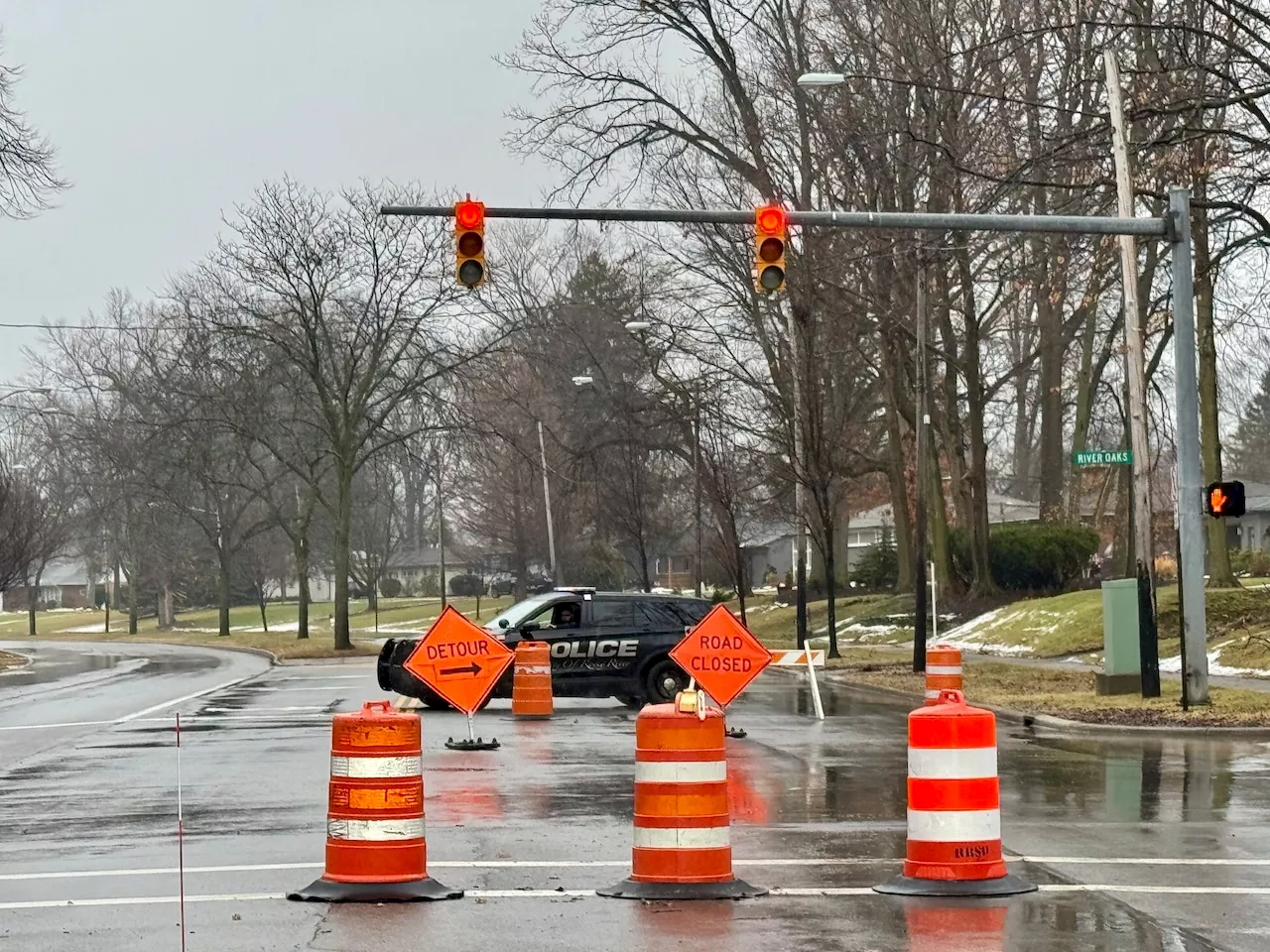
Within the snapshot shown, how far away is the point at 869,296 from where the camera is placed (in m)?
41.9

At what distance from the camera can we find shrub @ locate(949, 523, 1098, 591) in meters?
50.5

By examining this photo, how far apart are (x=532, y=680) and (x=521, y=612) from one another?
2.19m

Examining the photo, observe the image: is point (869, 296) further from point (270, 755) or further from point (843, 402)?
point (270, 755)

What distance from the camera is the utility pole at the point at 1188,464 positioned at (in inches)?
845

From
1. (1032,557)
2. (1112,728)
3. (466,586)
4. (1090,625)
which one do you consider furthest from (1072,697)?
(466,586)

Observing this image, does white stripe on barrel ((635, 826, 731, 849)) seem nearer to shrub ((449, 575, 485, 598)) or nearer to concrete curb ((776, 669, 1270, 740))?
concrete curb ((776, 669, 1270, 740))

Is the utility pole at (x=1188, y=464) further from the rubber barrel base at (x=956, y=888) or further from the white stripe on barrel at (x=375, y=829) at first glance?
the white stripe on barrel at (x=375, y=829)

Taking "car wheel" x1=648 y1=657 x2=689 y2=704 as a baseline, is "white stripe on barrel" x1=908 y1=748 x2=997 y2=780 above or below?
above

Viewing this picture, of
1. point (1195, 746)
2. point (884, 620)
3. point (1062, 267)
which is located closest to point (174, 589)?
point (884, 620)

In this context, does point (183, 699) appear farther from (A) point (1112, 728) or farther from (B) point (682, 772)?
(B) point (682, 772)

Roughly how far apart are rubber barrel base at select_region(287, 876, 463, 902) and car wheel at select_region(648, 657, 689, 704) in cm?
1590

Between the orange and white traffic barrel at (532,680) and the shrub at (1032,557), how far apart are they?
28523 millimetres

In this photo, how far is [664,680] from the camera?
1002 inches

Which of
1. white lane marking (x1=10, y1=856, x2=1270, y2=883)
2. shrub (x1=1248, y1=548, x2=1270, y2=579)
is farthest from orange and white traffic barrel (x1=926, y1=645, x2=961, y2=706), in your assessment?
shrub (x1=1248, y1=548, x2=1270, y2=579)
